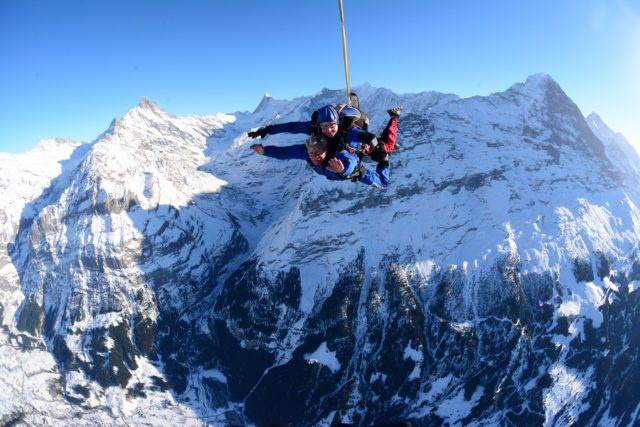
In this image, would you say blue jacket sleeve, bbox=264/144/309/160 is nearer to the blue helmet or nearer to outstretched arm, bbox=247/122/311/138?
outstretched arm, bbox=247/122/311/138

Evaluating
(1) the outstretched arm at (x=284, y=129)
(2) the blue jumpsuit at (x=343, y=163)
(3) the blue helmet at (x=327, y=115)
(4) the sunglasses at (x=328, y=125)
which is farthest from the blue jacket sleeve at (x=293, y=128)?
(4) the sunglasses at (x=328, y=125)

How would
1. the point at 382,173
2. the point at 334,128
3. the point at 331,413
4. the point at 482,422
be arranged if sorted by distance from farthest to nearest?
the point at 331,413, the point at 482,422, the point at 382,173, the point at 334,128

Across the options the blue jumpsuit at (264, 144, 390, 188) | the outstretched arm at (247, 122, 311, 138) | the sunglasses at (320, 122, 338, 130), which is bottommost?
the blue jumpsuit at (264, 144, 390, 188)

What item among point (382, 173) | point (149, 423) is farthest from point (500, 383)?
point (382, 173)

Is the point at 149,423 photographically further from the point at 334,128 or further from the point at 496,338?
the point at 334,128

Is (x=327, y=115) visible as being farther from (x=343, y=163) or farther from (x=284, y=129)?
(x=284, y=129)

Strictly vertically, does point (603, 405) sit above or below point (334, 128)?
below

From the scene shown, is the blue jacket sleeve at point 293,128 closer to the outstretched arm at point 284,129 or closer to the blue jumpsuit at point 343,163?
the outstretched arm at point 284,129

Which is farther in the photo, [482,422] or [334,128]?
[482,422]

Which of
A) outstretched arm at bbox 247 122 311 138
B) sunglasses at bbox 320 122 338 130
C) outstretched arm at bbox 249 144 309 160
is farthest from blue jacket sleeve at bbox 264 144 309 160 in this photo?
sunglasses at bbox 320 122 338 130
